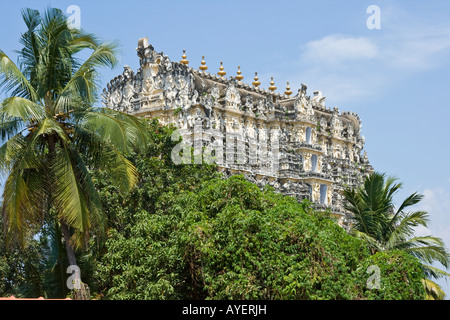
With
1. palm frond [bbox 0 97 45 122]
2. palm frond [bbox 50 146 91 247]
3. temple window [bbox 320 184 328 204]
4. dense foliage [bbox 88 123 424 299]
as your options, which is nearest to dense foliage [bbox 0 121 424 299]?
dense foliage [bbox 88 123 424 299]

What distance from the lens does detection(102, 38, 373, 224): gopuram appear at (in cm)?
3938

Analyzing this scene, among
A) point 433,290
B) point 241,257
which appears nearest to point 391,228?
point 433,290

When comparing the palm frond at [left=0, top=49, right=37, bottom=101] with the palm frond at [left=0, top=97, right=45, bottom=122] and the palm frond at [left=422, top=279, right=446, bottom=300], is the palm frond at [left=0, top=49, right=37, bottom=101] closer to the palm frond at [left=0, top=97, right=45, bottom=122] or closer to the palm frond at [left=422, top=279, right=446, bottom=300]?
the palm frond at [left=0, top=97, right=45, bottom=122]

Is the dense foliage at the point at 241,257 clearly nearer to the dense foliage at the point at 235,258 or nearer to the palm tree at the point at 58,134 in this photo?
the dense foliage at the point at 235,258

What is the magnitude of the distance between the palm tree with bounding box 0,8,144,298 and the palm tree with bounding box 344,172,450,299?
1191cm

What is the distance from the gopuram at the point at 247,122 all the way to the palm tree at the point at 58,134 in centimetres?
1378

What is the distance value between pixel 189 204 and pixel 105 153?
5.35 metres

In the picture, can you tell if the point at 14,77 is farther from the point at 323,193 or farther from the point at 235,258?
the point at 323,193

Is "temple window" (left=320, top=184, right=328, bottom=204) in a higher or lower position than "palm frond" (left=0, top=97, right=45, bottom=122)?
higher

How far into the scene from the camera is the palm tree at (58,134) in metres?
18.5

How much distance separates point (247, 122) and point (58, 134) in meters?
24.0

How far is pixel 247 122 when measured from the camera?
42.5m
